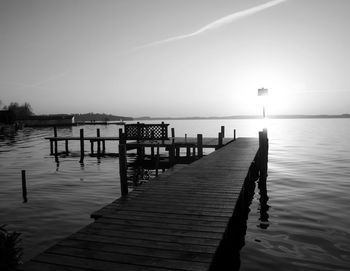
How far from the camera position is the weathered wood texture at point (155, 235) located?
423 cm

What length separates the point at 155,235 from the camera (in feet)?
17.4

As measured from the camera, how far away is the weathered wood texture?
4230 mm

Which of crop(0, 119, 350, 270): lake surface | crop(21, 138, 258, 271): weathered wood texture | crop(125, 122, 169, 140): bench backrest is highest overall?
crop(125, 122, 169, 140): bench backrest

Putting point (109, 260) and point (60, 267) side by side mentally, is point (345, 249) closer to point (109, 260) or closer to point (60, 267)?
point (109, 260)

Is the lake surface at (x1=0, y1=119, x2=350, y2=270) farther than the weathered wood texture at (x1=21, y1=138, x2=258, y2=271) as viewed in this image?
Yes

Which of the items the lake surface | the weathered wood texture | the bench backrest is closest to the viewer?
the weathered wood texture

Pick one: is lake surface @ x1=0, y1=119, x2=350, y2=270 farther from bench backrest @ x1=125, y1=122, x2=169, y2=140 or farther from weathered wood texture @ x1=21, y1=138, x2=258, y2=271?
bench backrest @ x1=125, y1=122, x2=169, y2=140

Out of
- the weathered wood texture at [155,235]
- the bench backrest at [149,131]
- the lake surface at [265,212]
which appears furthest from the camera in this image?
the bench backrest at [149,131]

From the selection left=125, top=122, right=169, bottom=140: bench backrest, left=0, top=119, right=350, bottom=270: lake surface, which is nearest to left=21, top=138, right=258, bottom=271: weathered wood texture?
left=0, top=119, right=350, bottom=270: lake surface

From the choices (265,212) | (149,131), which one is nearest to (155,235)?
(265,212)

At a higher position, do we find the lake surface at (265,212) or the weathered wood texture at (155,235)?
the weathered wood texture at (155,235)

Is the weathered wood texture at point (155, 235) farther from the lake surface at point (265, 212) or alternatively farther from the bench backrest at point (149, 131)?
the bench backrest at point (149, 131)

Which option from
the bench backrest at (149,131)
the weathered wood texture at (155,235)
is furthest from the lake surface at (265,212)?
the bench backrest at (149,131)

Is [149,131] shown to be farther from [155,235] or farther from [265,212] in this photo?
[155,235]
